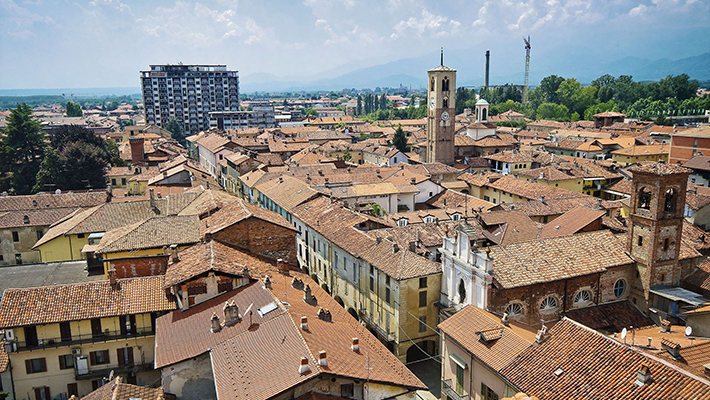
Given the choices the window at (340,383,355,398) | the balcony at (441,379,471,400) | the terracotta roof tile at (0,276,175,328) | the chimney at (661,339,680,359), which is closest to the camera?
the window at (340,383,355,398)

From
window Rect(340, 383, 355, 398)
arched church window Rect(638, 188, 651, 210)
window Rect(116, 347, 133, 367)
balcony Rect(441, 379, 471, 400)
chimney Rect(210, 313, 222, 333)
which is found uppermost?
arched church window Rect(638, 188, 651, 210)

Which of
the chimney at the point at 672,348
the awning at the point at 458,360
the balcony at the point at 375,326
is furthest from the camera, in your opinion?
the balcony at the point at 375,326

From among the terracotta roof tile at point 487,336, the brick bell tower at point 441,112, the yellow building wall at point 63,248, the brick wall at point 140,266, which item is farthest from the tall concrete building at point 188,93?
the terracotta roof tile at point 487,336

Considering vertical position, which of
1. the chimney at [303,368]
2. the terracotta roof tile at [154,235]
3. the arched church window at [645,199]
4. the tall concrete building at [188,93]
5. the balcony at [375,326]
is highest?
the tall concrete building at [188,93]

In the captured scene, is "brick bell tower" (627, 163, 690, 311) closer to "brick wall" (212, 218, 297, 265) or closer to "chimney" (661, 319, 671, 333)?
"chimney" (661, 319, 671, 333)

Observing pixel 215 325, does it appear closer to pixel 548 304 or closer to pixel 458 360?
pixel 458 360

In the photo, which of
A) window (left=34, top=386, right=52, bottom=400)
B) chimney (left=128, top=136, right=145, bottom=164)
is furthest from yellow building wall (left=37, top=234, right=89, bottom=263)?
chimney (left=128, top=136, right=145, bottom=164)

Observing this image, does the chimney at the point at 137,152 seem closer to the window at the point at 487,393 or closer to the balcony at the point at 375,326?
the balcony at the point at 375,326

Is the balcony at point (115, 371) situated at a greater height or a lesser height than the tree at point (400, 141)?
lesser
